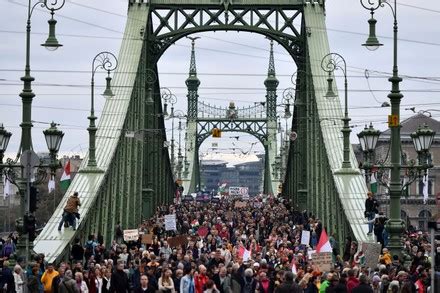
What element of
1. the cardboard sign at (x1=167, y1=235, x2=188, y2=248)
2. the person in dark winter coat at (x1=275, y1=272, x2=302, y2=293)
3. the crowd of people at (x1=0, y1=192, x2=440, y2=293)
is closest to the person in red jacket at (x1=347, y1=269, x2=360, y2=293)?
the crowd of people at (x1=0, y1=192, x2=440, y2=293)

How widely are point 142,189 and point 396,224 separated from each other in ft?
107

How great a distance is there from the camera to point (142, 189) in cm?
6788

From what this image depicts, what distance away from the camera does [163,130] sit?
74.9 metres

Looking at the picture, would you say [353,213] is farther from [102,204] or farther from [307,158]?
[307,158]

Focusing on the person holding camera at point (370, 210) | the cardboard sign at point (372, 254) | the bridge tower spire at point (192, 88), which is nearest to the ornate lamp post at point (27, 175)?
the cardboard sign at point (372, 254)

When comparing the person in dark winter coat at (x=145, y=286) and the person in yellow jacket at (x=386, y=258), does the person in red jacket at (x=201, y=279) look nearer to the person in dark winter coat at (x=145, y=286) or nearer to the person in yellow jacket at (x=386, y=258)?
the person in dark winter coat at (x=145, y=286)

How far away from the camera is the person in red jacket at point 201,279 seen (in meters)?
33.3

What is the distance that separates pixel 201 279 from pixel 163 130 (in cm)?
4150

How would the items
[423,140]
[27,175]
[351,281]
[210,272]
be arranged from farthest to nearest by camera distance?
[423,140] < [210,272] < [27,175] < [351,281]

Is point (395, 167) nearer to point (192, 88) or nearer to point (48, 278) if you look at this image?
point (48, 278)

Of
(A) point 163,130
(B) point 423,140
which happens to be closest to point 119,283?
(B) point 423,140

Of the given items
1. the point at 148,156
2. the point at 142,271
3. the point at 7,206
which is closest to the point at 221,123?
the point at 7,206

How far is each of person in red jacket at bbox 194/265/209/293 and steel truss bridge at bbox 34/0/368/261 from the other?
37.2 feet

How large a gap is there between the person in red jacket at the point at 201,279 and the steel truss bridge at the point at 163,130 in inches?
446
